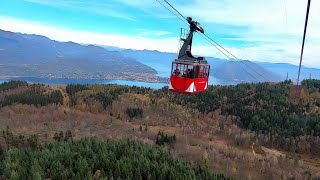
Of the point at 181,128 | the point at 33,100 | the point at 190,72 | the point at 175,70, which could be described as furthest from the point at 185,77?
the point at 33,100

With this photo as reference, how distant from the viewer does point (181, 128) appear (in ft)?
109

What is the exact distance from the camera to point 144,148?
55.6 ft

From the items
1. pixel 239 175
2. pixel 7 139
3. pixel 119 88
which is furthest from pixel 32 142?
pixel 119 88

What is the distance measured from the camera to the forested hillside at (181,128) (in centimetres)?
1622

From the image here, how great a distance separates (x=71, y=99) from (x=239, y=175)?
3362 centimetres

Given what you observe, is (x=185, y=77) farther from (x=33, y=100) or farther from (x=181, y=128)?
(x=33, y=100)

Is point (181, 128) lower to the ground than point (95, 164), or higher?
lower

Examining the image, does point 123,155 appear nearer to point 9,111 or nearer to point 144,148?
point 144,148

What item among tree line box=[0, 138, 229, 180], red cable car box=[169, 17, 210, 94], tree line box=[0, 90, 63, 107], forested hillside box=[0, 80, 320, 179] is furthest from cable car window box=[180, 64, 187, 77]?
tree line box=[0, 90, 63, 107]

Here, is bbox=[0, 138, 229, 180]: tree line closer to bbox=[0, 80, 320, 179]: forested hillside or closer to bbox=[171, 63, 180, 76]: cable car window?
bbox=[0, 80, 320, 179]: forested hillside

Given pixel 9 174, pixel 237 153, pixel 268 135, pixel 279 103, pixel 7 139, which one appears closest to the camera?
pixel 9 174

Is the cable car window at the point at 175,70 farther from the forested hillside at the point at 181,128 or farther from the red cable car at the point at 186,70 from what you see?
the forested hillside at the point at 181,128

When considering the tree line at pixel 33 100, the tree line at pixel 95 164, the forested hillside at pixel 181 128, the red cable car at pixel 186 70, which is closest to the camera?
the tree line at pixel 95 164

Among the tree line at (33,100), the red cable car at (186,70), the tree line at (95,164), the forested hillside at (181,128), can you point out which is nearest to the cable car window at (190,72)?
the red cable car at (186,70)
